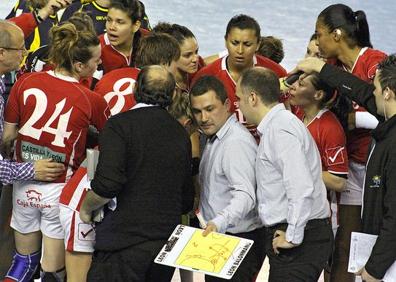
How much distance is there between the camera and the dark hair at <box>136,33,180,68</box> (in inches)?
168

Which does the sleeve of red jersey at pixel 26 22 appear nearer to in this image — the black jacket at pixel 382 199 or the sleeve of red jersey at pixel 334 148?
the sleeve of red jersey at pixel 334 148

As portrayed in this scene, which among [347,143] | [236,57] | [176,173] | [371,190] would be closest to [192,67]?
[236,57]

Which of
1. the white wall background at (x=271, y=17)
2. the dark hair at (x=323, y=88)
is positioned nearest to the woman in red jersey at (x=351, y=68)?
the dark hair at (x=323, y=88)

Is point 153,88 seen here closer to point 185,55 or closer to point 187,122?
point 187,122

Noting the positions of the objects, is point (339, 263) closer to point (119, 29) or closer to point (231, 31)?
point (231, 31)

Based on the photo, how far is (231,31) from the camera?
483cm

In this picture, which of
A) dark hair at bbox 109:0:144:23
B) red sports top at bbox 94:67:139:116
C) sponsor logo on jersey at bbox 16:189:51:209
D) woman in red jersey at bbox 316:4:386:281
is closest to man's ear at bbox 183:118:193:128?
red sports top at bbox 94:67:139:116

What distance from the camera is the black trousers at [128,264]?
12.1 feet

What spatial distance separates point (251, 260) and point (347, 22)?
1.35 m

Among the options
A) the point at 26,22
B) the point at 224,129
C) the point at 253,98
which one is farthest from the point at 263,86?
the point at 26,22

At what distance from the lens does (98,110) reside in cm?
417

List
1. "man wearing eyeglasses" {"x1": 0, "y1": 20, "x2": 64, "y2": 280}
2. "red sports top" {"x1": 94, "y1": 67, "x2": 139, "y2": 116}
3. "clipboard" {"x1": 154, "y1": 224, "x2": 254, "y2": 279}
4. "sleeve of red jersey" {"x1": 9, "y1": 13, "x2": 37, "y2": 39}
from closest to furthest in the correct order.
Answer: "clipboard" {"x1": 154, "y1": 224, "x2": 254, "y2": 279} → "man wearing eyeglasses" {"x1": 0, "y1": 20, "x2": 64, "y2": 280} → "red sports top" {"x1": 94, "y1": 67, "x2": 139, "y2": 116} → "sleeve of red jersey" {"x1": 9, "y1": 13, "x2": 37, "y2": 39}

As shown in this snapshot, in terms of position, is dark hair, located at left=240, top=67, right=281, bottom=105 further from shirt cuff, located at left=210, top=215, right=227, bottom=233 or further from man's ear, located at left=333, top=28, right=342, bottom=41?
man's ear, located at left=333, top=28, right=342, bottom=41

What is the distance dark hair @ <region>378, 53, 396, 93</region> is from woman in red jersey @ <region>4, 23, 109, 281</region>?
1354 mm
